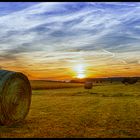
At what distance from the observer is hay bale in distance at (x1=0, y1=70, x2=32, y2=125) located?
1150 centimetres

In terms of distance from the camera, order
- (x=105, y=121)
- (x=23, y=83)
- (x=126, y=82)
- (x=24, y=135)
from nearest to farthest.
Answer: (x=24, y=135) < (x=105, y=121) < (x=23, y=83) < (x=126, y=82)

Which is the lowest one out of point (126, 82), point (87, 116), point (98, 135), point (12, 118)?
point (126, 82)

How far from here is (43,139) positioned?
8.98 metres

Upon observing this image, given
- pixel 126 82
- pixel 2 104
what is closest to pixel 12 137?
pixel 2 104

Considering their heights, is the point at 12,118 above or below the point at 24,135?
below

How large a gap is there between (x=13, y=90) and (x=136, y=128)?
15.3 feet

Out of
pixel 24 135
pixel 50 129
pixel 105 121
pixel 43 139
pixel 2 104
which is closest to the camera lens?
pixel 43 139

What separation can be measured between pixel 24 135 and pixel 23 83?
3.69 metres

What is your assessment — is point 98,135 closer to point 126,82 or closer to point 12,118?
point 12,118

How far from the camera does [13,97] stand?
12.4 meters

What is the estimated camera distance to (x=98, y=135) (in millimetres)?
9641

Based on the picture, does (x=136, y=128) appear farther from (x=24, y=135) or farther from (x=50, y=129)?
(x=24, y=135)

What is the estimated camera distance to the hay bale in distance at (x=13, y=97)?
453 inches

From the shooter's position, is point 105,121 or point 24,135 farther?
point 105,121
